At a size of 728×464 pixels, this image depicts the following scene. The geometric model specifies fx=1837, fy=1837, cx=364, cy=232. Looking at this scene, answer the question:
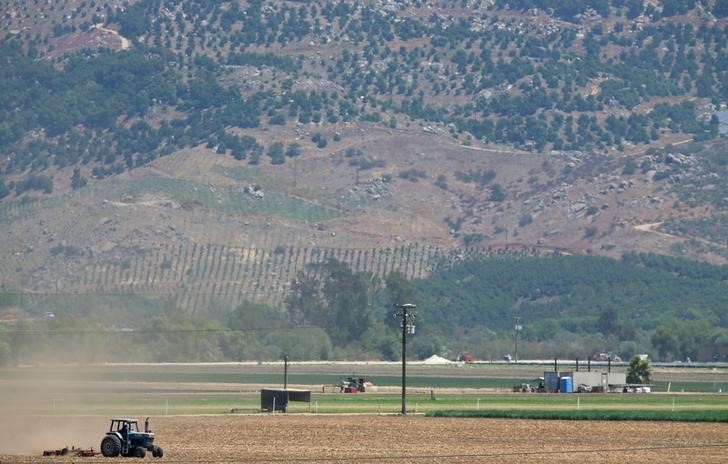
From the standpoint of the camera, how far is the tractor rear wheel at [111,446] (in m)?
94.4

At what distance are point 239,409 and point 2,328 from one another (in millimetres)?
57990

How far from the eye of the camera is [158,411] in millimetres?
135500

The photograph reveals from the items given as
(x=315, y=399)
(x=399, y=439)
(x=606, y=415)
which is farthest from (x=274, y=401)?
(x=399, y=439)

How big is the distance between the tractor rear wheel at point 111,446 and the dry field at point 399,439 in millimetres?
737

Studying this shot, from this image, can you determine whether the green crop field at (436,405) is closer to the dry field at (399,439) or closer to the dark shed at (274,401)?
the dark shed at (274,401)

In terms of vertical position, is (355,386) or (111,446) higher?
(355,386)

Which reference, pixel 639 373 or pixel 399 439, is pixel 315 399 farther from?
pixel 399 439

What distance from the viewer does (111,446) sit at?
9450 centimetres

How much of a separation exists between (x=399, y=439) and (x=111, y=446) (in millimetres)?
19115

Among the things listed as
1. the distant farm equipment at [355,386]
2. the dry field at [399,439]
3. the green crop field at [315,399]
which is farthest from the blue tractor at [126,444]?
the distant farm equipment at [355,386]

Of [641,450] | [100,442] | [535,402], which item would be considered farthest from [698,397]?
[100,442]

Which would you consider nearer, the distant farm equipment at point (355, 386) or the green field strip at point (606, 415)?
the green field strip at point (606, 415)

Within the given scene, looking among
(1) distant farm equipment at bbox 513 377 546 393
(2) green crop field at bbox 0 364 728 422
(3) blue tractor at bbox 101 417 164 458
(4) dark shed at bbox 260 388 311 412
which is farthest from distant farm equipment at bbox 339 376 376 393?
(3) blue tractor at bbox 101 417 164 458

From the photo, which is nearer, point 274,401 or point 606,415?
point 606,415
